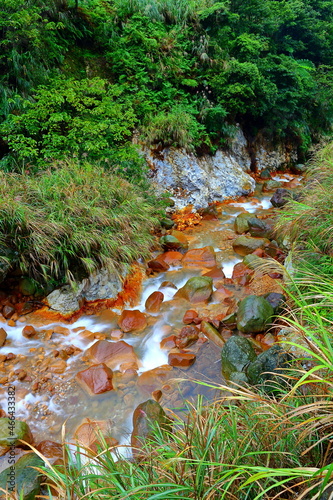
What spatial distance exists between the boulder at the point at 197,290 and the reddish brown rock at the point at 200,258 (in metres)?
0.79

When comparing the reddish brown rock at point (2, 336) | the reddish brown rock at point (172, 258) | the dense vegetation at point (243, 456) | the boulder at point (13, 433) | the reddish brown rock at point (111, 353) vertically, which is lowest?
the reddish brown rock at point (172, 258)

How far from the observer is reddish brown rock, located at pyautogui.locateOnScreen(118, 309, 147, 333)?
4359mm

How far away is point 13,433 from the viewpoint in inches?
110

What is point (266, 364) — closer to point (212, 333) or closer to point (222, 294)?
point (212, 333)

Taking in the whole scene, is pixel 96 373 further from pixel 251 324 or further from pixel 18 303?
pixel 251 324

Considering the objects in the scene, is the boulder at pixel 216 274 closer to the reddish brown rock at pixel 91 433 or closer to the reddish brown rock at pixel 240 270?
the reddish brown rock at pixel 240 270

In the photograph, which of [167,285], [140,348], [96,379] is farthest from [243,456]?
[167,285]

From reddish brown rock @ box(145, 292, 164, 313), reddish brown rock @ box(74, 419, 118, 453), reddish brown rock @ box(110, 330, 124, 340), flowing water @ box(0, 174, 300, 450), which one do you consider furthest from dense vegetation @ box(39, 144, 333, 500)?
reddish brown rock @ box(145, 292, 164, 313)

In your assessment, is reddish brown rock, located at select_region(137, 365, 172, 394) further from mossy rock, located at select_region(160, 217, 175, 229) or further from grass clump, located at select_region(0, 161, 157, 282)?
mossy rock, located at select_region(160, 217, 175, 229)

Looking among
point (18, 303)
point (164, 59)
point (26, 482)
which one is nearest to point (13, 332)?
point (18, 303)

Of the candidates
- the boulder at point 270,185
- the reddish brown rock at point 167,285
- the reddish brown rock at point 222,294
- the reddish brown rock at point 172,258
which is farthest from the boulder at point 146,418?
the boulder at point 270,185

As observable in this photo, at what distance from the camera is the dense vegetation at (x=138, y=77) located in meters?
5.64

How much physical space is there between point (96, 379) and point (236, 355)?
5.37 ft

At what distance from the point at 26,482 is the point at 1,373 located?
156cm
